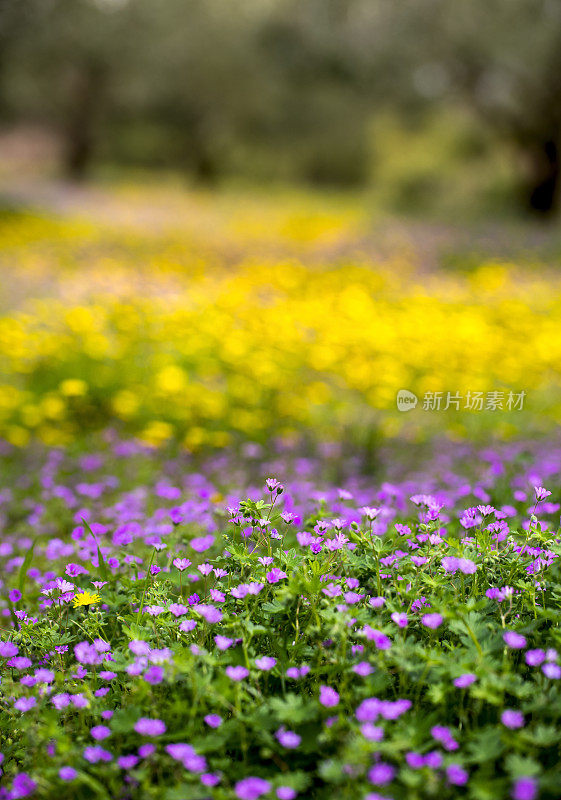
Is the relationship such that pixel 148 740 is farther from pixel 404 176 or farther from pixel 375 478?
pixel 404 176

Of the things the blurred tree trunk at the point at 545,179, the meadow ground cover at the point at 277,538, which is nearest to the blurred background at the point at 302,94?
the blurred tree trunk at the point at 545,179

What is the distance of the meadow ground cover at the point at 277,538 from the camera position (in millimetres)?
1566

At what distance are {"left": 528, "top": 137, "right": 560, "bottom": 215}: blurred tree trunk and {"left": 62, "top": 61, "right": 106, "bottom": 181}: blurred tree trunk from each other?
17.9 metres

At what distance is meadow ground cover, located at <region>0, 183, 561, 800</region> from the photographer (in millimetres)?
1566

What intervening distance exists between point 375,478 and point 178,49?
3033 cm

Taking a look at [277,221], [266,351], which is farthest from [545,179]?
[266,351]

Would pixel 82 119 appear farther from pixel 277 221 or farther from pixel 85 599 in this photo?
pixel 85 599

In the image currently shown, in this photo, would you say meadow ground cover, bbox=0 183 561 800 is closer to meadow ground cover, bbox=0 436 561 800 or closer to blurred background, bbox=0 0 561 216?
meadow ground cover, bbox=0 436 561 800

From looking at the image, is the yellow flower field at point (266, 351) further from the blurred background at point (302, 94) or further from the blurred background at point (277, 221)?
the blurred background at point (302, 94)

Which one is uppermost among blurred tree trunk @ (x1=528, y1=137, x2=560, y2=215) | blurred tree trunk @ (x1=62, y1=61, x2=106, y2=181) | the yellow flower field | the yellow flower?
the yellow flower

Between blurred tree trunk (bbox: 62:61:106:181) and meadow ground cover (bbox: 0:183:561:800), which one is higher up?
meadow ground cover (bbox: 0:183:561:800)

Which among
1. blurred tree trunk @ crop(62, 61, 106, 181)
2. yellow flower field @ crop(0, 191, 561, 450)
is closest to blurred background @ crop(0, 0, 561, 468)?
yellow flower field @ crop(0, 191, 561, 450)

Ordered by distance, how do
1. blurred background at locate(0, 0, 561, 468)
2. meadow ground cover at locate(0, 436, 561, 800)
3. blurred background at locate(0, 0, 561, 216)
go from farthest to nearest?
blurred background at locate(0, 0, 561, 216)
blurred background at locate(0, 0, 561, 468)
meadow ground cover at locate(0, 436, 561, 800)

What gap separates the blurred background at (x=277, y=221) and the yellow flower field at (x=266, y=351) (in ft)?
0.09
